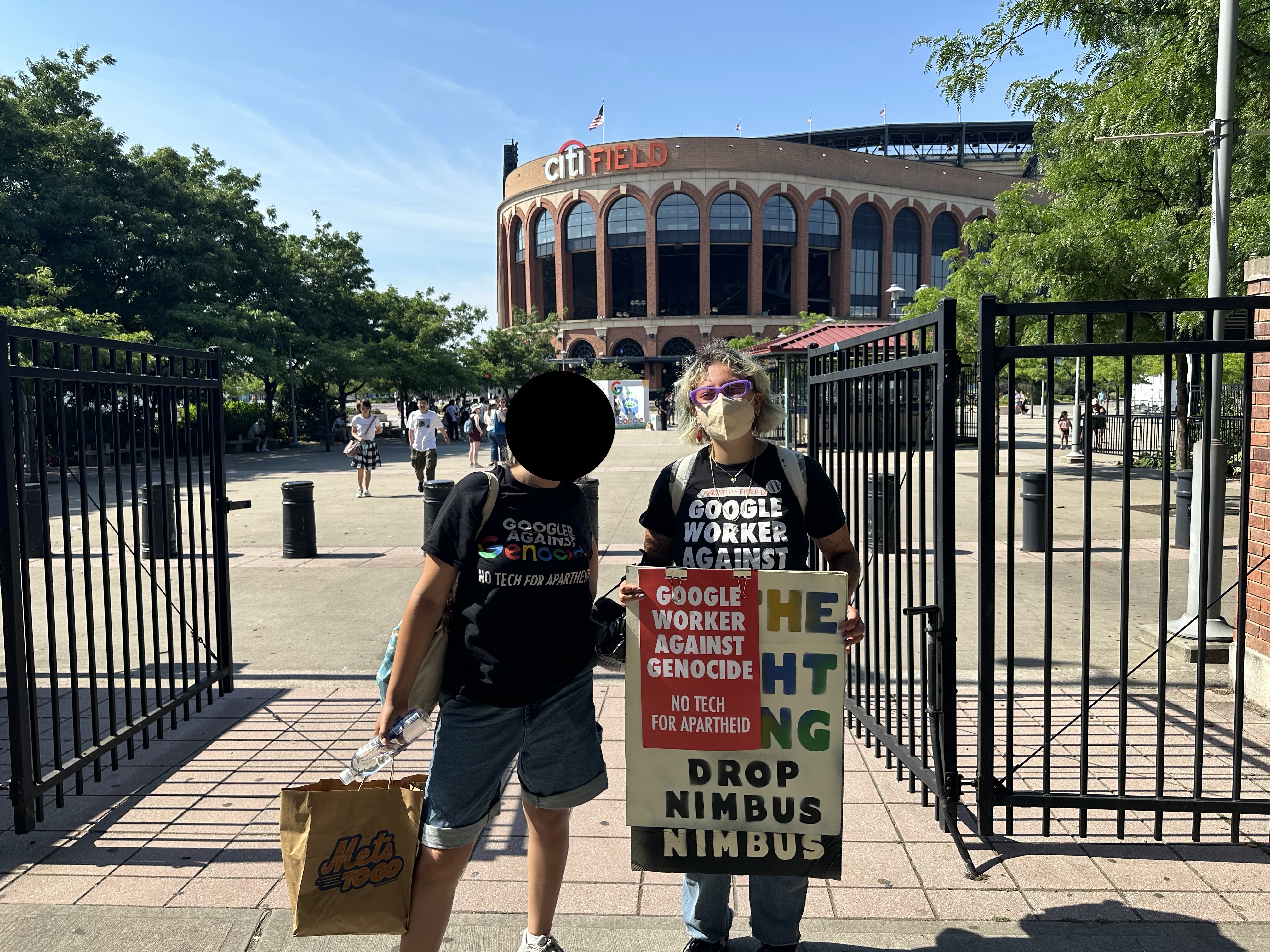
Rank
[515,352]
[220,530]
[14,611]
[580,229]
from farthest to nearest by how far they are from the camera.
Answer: [580,229] → [515,352] → [220,530] → [14,611]

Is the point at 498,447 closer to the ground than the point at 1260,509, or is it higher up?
higher up

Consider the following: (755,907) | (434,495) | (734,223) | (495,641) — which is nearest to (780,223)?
(734,223)

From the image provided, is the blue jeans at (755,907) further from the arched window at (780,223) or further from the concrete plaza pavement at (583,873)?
the arched window at (780,223)

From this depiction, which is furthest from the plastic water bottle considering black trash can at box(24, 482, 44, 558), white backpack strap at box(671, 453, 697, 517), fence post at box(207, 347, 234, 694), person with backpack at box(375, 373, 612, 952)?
black trash can at box(24, 482, 44, 558)

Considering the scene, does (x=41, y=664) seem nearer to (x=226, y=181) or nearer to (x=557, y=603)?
(x=557, y=603)

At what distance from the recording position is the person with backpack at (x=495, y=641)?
2.49 metres

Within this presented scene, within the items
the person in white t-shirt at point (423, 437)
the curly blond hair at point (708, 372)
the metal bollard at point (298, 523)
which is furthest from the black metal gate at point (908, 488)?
the person in white t-shirt at point (423, 437)

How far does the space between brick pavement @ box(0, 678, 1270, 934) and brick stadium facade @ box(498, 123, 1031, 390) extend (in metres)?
54.9

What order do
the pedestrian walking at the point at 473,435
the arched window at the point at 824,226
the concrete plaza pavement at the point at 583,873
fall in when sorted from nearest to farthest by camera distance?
1. the concrete plaza pavement at the point at 583,873
2. the pedestrian walking at the point at 473,435
3. the arched window at the point at 824,226

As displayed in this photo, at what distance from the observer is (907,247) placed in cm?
6650

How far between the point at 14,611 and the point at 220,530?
1730 millimetres

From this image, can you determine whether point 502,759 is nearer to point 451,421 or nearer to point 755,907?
point 755,907

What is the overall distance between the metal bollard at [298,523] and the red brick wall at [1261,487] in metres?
8.92

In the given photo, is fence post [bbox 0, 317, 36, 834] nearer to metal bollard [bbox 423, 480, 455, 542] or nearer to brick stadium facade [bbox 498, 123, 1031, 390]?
metal bollard [bbox 423, 480, 455, 542]
